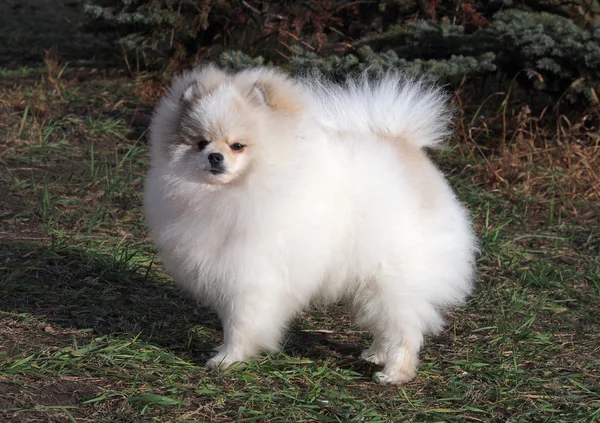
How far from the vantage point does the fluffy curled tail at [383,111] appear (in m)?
3.46

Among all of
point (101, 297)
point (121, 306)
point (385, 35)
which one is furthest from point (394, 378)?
point (385, 35)

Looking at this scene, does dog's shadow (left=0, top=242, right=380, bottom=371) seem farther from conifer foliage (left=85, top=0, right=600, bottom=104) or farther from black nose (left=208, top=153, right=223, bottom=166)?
conifer foliage (left=85, top=0, right=600, bottom=104)

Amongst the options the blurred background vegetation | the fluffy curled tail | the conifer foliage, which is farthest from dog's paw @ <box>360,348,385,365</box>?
the blurred background vegetation

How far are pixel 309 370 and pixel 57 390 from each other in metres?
0.99

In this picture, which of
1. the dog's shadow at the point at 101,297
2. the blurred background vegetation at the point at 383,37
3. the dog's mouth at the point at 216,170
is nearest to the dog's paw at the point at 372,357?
the dog's shadow at the point at 101,297

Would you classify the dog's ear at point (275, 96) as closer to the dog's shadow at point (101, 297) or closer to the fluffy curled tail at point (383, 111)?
the fluffy curled tail at point (383, 111)

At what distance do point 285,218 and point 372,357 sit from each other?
812 millimetres

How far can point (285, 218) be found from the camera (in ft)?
10.0

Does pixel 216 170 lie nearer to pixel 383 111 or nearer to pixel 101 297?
pixel 383 111

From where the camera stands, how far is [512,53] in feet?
18.9

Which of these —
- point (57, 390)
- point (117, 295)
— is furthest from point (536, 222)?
point (57, 390)

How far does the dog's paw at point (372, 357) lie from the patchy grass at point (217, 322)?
33 mm

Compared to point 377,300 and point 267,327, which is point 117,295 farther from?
point 377,300

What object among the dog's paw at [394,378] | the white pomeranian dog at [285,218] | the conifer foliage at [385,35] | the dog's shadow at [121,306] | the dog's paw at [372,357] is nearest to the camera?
the white pomeranian dog at [285,218]
